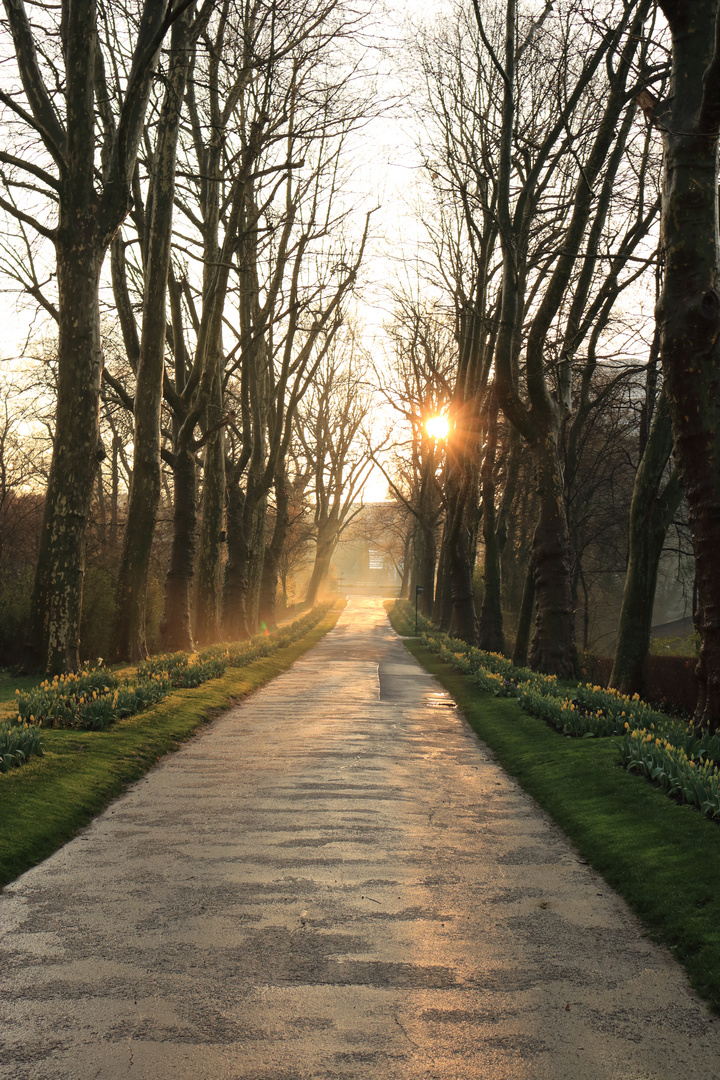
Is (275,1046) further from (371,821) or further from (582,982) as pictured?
(371,821)

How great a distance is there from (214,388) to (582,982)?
17.7 meters

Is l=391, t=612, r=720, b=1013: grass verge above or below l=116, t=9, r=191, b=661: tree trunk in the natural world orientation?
below

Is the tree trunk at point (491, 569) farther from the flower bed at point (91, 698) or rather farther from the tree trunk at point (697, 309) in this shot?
the tree trunk at point (697, 309)

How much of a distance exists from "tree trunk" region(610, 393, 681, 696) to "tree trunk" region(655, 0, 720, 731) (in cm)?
498

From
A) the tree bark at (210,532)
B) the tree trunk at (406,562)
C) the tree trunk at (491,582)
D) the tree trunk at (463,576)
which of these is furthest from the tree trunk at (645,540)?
the tree trunk at (406,562)

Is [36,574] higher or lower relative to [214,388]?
lower

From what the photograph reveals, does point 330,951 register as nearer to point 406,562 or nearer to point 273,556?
point 273,556

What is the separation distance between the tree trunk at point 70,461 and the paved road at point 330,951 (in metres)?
4.43

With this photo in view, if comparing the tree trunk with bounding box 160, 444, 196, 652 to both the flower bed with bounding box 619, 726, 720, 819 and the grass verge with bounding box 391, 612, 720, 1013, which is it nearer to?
the grass verge with bounding box 391, 612, 720, 1013

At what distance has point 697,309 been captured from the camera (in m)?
7.45

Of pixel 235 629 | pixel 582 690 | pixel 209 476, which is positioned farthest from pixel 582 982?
pixel 235 629

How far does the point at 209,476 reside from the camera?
19344mm

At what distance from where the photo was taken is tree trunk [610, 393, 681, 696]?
500 inches

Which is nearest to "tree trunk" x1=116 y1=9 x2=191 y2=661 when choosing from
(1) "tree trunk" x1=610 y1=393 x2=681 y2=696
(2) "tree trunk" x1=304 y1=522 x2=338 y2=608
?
(1) "tree trunk" x1=610 y1=393 x2=681 y2=696
